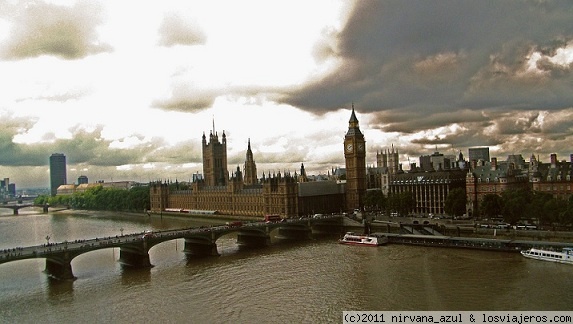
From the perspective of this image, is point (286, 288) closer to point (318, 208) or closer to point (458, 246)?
point (458, 246)

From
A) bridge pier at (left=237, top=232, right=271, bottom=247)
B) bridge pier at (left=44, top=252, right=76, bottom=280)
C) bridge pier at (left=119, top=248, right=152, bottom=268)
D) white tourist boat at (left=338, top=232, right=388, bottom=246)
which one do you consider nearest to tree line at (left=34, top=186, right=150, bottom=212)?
bridge pier at (left=237, top=232, right=271, bottom=247)

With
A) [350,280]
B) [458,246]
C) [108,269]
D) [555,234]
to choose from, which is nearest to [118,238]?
[108,269]

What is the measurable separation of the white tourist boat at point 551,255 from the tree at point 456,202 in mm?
27870

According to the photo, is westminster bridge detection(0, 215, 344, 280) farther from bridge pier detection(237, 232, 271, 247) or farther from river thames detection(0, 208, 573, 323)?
river thames detection(0, 208, 573, 323)

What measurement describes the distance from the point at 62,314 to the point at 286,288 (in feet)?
54.5

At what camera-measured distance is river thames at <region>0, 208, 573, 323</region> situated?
3522cm

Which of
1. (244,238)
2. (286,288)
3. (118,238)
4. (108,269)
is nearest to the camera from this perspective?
(286,288)

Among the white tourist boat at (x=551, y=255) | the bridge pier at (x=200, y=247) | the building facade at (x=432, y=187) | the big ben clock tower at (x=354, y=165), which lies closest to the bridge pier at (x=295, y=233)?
the bridge pier at (x=200, y=247)

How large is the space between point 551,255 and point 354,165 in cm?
6234

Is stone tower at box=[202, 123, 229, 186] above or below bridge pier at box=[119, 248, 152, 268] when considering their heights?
above

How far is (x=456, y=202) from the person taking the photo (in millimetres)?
78875

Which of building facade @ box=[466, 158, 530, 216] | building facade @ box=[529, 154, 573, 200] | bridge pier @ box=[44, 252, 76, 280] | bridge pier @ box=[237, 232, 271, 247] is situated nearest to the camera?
bridge pier @ box=[44, 252, 76, 280]

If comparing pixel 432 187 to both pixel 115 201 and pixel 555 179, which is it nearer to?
pixel 555 179

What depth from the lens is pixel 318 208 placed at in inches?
4065
